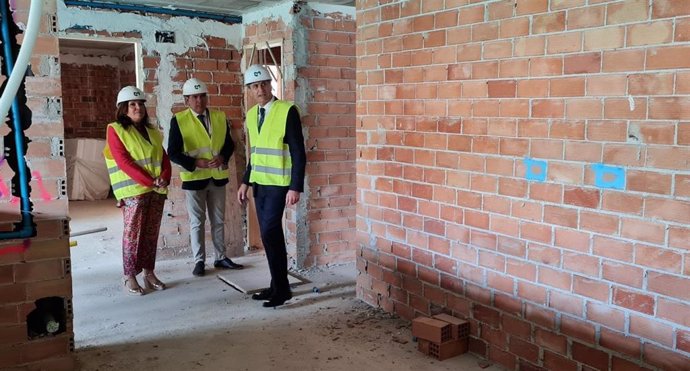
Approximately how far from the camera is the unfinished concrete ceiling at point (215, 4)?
4.69 metres

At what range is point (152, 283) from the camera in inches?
170

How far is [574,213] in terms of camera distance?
2.52 metres

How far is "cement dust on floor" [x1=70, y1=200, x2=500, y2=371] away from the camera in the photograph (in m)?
3.02

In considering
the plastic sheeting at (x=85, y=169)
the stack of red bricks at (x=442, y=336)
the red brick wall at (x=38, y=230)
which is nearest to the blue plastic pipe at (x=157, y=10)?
the red brick wall at (x=38, y=230)

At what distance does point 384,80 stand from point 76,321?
8.40ft

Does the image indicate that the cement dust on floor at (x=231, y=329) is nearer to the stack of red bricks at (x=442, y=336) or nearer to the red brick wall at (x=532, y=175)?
the stack of red bricks at (x=442, y=336)

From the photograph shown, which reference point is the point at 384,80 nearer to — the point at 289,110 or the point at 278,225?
the point at 289,110

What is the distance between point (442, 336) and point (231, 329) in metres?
1.33

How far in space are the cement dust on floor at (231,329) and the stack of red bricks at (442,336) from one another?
0.05 m

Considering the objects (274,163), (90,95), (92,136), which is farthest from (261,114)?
(90,95)

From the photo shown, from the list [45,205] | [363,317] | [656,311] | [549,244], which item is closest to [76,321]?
[45,205]

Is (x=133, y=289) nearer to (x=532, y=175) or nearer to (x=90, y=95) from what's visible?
(x=532, y=175)

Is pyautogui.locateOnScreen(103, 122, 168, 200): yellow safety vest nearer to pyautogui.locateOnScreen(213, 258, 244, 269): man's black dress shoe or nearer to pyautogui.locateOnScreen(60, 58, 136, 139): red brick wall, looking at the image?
pyautogui.locateOnScreen(213, 258, 244, 269): man's black dress shoe

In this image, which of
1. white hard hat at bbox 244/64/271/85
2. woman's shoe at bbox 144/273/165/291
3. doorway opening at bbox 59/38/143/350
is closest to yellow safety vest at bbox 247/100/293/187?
white hard hat at bbox 244/64/271/85
